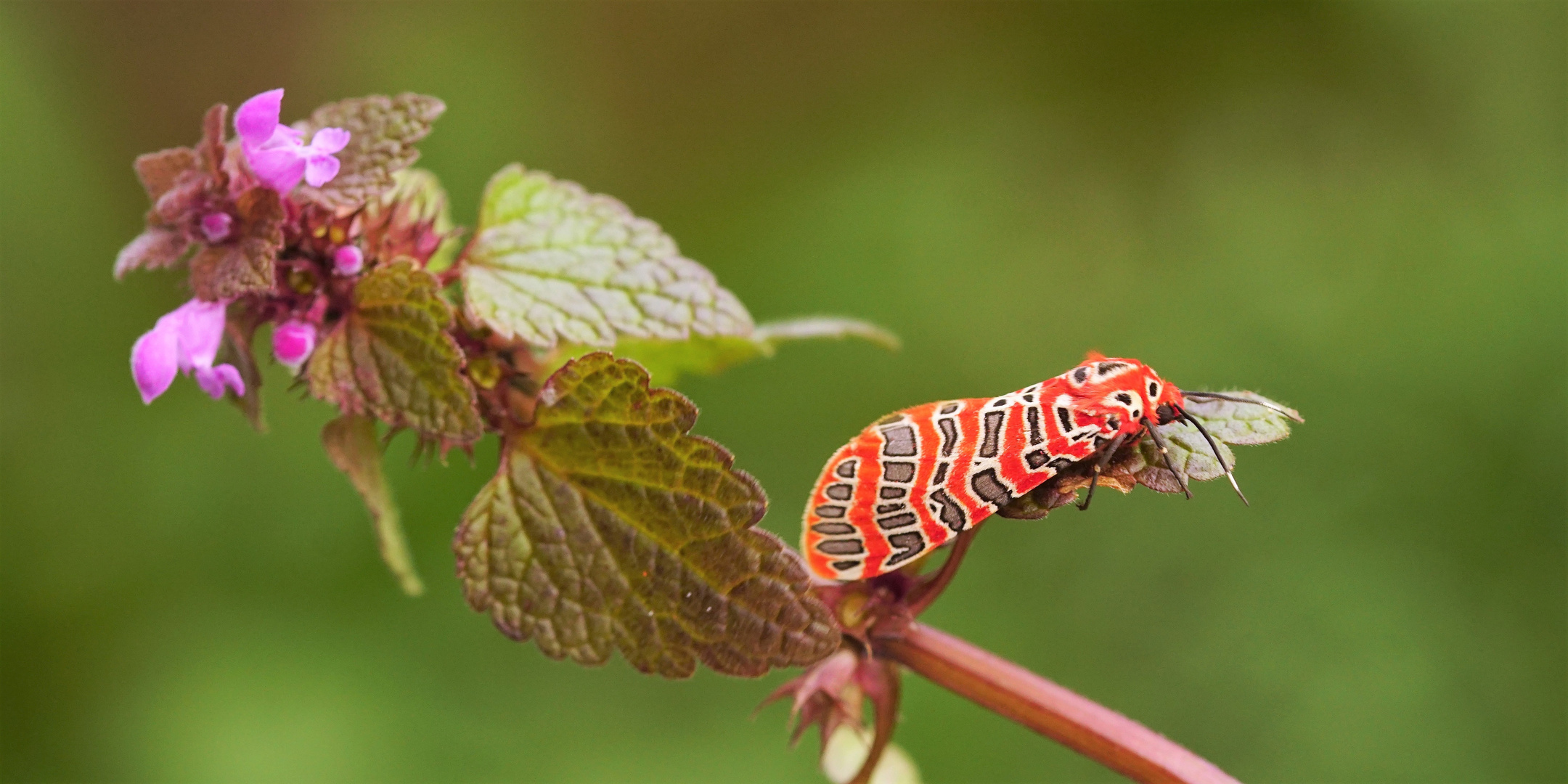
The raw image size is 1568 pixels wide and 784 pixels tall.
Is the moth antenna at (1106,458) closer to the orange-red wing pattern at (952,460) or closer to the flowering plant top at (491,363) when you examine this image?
the orange-red wing pattern at (952,460)

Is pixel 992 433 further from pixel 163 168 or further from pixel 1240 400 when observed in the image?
pixel 163 168

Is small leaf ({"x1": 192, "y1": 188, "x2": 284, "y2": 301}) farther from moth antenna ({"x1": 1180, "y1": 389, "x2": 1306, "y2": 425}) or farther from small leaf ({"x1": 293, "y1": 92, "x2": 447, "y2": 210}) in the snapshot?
moth antenna ({"x1": 1180, "y1": 389, "x2": 1306, "y2": 425})

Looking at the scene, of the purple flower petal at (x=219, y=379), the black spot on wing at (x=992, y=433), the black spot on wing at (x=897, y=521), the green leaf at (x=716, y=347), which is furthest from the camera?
the green leaf at (x=716, y=347)

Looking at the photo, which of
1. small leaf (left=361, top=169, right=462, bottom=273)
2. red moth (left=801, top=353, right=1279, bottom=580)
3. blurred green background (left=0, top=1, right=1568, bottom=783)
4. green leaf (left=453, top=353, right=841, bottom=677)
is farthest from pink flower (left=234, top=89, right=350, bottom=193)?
blurred green background (left=0, top=1, right=1568, bottom=783)

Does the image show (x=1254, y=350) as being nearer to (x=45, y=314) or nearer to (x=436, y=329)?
(x=436, y=329)

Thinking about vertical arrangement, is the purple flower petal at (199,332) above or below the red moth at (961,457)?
above

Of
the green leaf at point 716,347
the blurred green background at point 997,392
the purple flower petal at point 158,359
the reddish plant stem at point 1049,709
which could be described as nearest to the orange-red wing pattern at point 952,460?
the reddish plant stem at point 1049,709

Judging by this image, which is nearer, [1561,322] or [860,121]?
[1561,322]

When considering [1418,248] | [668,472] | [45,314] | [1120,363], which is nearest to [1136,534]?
[1418,248]

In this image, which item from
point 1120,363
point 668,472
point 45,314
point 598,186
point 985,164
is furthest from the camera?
point 598,186
